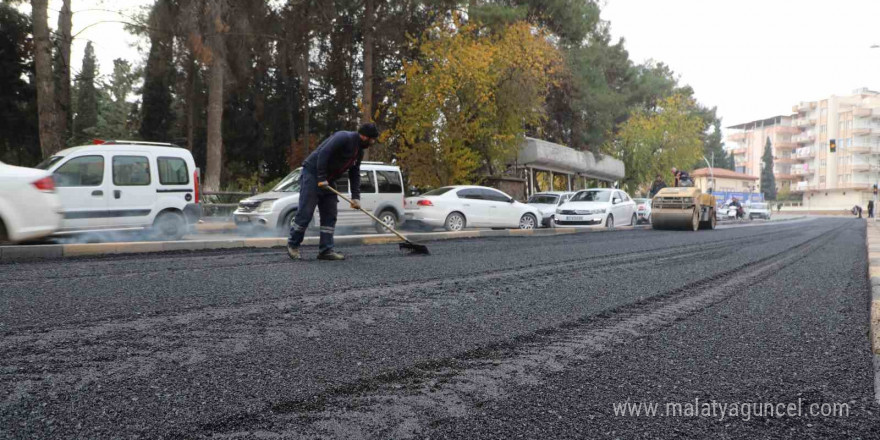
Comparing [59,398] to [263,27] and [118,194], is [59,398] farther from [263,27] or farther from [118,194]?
[263,27]

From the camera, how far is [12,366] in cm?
294

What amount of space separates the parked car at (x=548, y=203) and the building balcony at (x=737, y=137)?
10864 centimetres

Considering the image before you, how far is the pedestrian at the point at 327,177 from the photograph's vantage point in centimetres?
741

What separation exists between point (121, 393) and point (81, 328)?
144cm

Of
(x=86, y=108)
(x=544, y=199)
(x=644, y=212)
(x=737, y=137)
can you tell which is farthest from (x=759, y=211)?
(x=737, y=137)

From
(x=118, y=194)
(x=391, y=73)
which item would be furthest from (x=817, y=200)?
(x=118, y=194)

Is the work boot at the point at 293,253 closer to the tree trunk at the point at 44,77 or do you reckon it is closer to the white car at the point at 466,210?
the white car at the point at 466,210

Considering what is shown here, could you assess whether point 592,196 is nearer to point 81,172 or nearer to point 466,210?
point 466,210

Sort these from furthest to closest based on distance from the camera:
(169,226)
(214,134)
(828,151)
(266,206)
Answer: (828,151) < (214,134) < (266,206) < (169,226)

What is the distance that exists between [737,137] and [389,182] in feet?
394

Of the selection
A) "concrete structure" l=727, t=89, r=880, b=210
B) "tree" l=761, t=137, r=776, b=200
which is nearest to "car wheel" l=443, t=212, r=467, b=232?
"concrete structure" l=727, t=89, r=880, b=210

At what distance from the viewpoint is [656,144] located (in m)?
39.2

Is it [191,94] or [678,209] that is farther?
[191,94]

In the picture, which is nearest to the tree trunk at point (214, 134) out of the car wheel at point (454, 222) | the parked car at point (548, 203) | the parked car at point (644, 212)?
the car wheel at point (454, 222)
